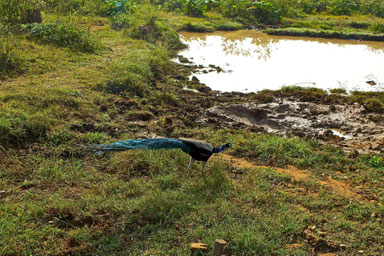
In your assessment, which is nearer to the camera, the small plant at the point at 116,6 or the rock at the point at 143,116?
the rock at the point at 143,116

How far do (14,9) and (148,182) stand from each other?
7.81 metres

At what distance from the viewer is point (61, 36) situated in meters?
8.53

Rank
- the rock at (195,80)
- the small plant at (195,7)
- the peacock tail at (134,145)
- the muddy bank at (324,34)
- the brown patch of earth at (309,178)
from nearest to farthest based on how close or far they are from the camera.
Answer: the peacock tail at (134,145) → the brown patch of earth at (309,178) → the rock at (195,80) → the muddy bank at (324,34) → the small plant at (195,7)

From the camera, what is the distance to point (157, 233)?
3121 mm

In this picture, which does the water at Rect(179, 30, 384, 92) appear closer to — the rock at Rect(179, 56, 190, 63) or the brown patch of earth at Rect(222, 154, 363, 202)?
the rock at Rect(179, 56, 190, 63)

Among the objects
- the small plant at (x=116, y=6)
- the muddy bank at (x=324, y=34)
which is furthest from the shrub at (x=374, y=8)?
the small plant at (x=116, y=6)

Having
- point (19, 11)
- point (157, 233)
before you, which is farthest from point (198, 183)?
point (19, 11)

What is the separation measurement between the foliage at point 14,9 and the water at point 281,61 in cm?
482

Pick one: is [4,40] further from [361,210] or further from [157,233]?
[361,210]

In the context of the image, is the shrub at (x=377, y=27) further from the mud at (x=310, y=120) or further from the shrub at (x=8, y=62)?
the shrub at (x=8, y=62)

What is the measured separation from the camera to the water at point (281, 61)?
8648mm

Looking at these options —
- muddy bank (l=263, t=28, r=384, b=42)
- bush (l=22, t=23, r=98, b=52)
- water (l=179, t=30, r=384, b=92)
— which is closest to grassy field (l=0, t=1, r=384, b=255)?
bush (l=22, t=23, r=98, b=52)

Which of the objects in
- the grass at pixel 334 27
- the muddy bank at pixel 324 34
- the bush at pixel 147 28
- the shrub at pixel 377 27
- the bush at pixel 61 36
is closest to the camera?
the bush at pixel 61 36

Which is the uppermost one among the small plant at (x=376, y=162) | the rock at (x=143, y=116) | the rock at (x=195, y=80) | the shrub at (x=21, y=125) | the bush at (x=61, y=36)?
the bush at (x=61, y=36)
